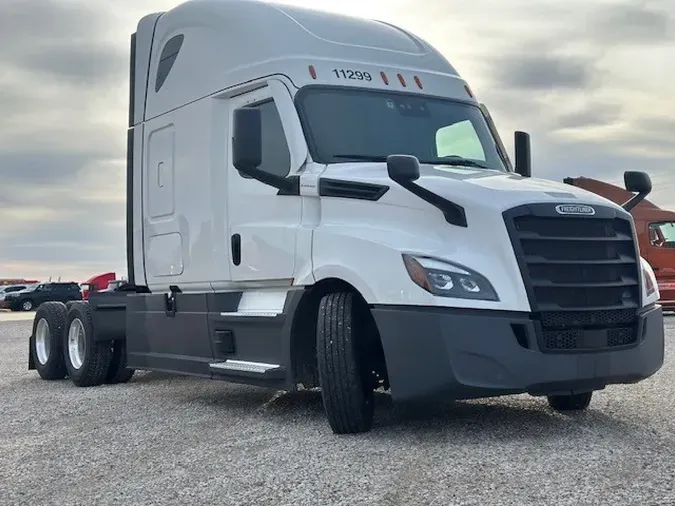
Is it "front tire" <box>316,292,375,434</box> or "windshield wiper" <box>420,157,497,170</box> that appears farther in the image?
"windshield wiper" <box>420,157,497,170</box>

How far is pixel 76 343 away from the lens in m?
11.1

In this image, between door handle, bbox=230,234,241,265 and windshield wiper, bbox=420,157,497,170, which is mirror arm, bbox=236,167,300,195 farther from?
windshield wiper, bbox=420,157,497,170

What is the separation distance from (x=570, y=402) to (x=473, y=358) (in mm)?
1913

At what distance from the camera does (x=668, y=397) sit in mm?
7977

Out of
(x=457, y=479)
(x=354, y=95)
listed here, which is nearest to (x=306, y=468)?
(x=457, y=479)

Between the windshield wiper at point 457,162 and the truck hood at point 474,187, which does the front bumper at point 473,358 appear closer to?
the truck hood at point 474,187

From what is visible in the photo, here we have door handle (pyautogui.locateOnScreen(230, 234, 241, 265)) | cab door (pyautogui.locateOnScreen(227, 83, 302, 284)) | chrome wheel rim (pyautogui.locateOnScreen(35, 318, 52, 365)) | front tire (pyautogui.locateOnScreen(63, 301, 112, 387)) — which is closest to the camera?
cab door (pyautogui.locateOnScreen(227, 83, 302, 284))

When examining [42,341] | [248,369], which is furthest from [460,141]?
[42,341]

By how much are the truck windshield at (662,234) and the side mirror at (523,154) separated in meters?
13.0

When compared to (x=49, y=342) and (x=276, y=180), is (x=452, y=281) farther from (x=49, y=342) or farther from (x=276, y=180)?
(x=49, y=342)

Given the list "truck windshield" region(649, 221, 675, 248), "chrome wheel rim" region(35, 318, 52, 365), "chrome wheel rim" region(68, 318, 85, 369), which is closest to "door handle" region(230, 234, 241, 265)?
"chrome wheel rim" region(68, 318, 85, 369)

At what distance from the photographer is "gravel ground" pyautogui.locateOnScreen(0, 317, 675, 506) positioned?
480 cm

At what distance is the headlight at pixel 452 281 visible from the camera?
5891 millimetres

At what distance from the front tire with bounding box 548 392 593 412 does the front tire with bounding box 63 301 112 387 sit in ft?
17.6
